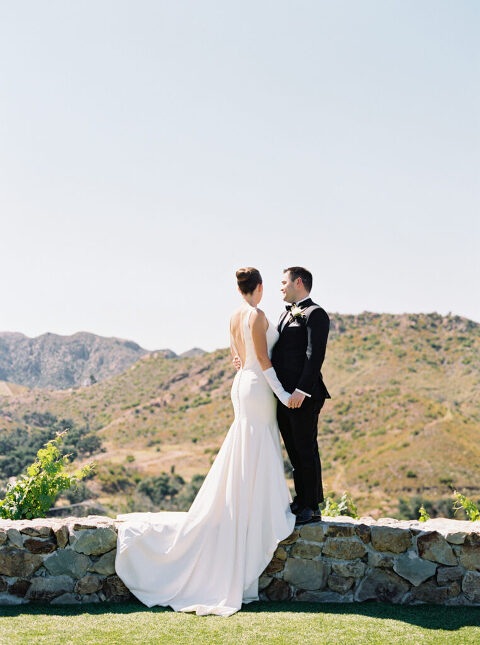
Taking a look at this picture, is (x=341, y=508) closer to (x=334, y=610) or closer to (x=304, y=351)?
(x=334, y=610)

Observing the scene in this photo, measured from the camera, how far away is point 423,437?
142ft

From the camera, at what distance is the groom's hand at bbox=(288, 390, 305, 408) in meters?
5.07

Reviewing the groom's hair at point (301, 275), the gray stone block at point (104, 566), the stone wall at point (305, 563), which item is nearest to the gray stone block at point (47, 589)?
the stone wall at point (305, 563)

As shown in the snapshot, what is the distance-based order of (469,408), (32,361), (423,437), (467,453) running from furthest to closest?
(32,361) → (469,408) → (423,437) → (467,453)

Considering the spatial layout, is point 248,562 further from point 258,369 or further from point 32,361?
point 32,361

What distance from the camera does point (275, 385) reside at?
5.15 m

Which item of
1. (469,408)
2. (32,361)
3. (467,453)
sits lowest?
(467,453)

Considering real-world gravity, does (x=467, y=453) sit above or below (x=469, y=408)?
below

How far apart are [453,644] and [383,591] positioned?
36.7 inches

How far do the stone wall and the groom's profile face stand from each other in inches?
71.8

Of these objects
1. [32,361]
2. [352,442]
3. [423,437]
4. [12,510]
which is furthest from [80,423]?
[32,361]

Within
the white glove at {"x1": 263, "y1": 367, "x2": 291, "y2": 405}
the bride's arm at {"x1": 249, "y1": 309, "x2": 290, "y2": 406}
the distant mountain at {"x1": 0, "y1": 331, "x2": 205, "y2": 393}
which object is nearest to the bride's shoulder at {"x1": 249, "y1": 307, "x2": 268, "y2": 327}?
the bride's arm at {"x1": 249, "y1": 309, "x2": 290, "y2": 406}

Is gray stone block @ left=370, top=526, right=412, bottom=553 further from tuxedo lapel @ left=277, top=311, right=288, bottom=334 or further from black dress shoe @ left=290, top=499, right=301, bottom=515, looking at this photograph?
tuxedo lapel @ left=277, top=311, right=288, bottom=334

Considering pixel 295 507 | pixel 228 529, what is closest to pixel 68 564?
pixel 228 529
